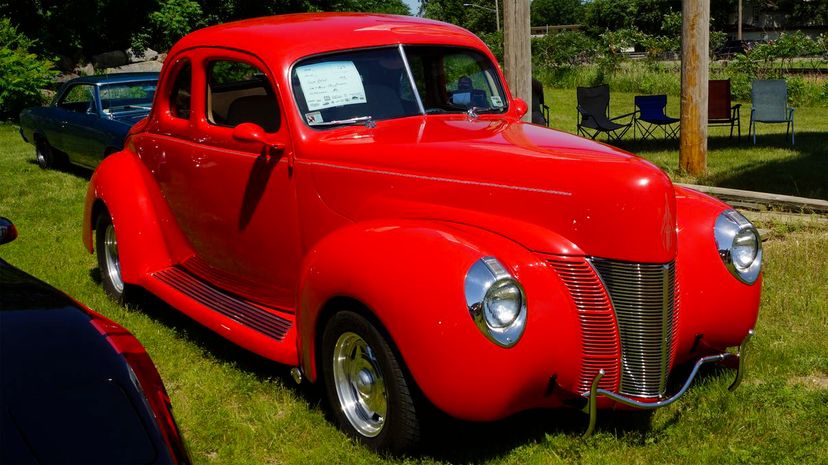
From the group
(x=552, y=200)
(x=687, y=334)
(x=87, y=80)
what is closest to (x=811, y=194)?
(x=687, y=334)

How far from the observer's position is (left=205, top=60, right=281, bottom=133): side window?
193 inches

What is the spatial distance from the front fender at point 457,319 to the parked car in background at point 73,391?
0.94m

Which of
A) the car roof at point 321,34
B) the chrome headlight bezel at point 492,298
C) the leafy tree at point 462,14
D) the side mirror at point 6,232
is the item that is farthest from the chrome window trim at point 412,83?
the leafy tree at point 462,14

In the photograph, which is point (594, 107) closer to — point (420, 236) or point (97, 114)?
point (97, 114)

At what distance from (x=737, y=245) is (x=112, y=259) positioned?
412 cm

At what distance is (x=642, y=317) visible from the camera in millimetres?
3643

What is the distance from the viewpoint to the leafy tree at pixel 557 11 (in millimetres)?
132750

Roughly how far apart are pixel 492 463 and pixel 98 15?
25.8 m

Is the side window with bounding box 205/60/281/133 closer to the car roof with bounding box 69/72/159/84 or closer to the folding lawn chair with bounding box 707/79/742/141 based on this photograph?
the car roof with bounding box 69/72/159/84

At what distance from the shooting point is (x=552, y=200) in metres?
3.63

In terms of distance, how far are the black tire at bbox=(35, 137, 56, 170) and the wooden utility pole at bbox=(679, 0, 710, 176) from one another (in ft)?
27.4

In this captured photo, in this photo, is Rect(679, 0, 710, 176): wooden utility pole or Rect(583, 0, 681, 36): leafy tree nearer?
Rect(679, 0, 710, 176): wooden utility pole

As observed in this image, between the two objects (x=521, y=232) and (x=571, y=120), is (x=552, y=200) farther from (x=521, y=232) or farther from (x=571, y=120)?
(x=571, y=120)

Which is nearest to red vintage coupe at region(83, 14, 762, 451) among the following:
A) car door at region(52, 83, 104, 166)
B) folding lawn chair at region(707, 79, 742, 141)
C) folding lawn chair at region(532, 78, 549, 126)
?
folding lawn chair at region(532, 78, 549, 126)
